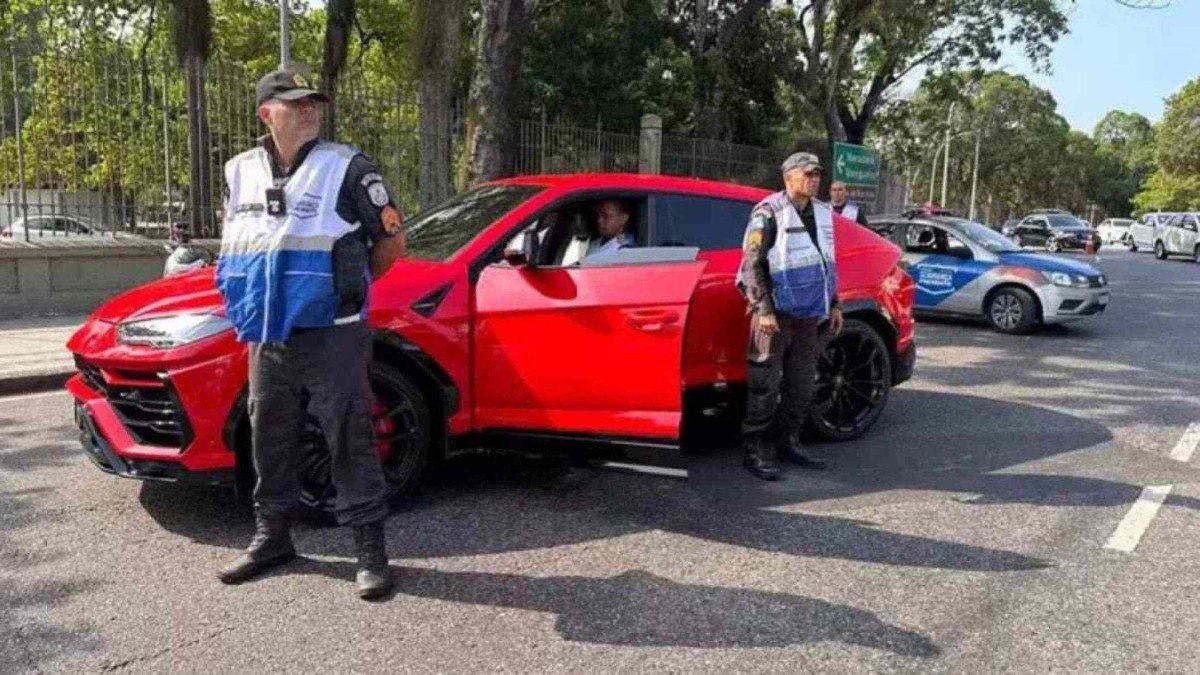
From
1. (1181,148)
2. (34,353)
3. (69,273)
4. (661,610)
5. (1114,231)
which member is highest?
(1181,148)

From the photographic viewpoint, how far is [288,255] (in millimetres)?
3277

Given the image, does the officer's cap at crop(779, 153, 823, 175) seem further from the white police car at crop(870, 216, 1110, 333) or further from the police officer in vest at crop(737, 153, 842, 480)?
the white police car at crop(870, 216, 1110, 333)

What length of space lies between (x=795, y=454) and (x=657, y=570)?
1.85 m

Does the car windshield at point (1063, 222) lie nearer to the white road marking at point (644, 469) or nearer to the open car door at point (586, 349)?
the white road marking at point (644, 469)

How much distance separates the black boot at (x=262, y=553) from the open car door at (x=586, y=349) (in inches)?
44.2

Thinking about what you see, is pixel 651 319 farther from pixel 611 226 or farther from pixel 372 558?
pixel 372 558

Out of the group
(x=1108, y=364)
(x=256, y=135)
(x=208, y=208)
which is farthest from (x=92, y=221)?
(x=1108, y=364)

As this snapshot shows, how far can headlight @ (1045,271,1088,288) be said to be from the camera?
36.0 ft

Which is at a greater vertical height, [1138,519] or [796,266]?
[796,266]

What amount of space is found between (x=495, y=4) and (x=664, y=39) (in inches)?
500

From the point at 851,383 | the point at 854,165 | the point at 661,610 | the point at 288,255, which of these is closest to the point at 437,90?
the point at 851,383

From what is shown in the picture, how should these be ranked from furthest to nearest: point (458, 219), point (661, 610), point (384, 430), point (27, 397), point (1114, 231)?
point (1114, 231) → point (27, 397) → point (458, 219) → point (384, 430) → point (661, 610)

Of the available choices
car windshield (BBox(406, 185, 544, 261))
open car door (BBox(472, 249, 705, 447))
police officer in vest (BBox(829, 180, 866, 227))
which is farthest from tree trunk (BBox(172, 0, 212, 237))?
open car door (BBox(472, 249, 705, 447))

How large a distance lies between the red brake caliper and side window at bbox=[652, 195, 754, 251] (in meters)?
1.78
